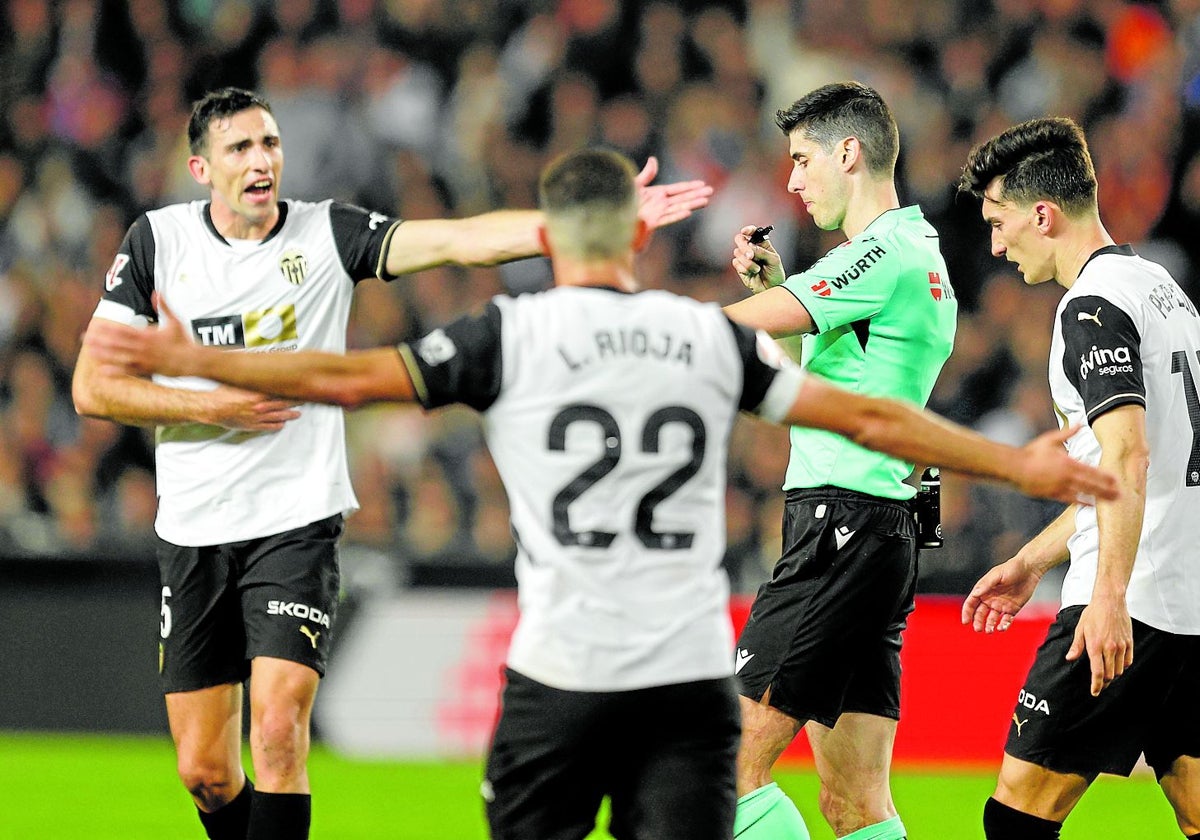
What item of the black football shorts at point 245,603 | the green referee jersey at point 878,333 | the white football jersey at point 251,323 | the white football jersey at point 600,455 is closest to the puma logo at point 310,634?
the black football shorts at point 245,603

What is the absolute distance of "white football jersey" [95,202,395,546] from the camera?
20.2 feet

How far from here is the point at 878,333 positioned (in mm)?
5910

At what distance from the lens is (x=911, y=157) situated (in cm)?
1380

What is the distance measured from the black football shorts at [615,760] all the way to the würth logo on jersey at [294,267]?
2.50 meters

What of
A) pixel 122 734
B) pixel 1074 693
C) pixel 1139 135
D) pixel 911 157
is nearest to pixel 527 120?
pixel 911 157

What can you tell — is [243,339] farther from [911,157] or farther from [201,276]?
[911,157]

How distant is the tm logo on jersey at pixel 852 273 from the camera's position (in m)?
5.73

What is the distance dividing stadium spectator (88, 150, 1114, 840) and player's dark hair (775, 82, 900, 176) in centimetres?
204

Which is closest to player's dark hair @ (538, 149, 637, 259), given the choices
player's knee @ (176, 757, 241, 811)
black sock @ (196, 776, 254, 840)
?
player's knee @ (176, 757, 241, 811)

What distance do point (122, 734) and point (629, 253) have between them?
869 cm

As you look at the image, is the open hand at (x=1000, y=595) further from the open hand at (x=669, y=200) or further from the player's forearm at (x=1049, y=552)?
the open hand at (x=669, y=200)

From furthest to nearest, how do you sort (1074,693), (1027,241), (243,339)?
(243,339), (1027,241), (1074,693)

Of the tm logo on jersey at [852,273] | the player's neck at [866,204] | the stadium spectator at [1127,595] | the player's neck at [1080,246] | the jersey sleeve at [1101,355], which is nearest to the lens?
the jersey sleeve at [1101,355]

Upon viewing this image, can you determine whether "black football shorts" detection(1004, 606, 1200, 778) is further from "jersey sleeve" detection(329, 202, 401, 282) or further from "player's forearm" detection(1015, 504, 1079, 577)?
"jersey sleeve" detection(329, 202, 401, 282)
